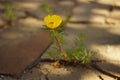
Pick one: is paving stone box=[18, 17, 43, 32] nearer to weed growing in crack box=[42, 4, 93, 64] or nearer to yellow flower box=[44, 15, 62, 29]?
weed growing in crack box=[42, 4, 93, 64]

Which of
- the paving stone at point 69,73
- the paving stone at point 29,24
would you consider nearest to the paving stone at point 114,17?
the paving stone at point 29,24

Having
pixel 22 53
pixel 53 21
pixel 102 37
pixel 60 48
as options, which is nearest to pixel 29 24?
pixel 22 53

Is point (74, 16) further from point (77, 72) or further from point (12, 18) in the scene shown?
point (77, 72)

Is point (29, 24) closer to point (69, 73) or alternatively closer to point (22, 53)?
point (22, 53)

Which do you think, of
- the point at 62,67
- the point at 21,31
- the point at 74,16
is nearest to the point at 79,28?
the point at 74,16

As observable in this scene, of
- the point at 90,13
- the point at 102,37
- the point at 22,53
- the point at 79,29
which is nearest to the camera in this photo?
the point at 22,53

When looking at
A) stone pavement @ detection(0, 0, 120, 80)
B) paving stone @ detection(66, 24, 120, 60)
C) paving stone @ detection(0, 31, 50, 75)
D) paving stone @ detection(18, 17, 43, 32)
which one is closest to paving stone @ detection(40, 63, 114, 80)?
stone pavement @ detection(0, 0, 120, 80)
